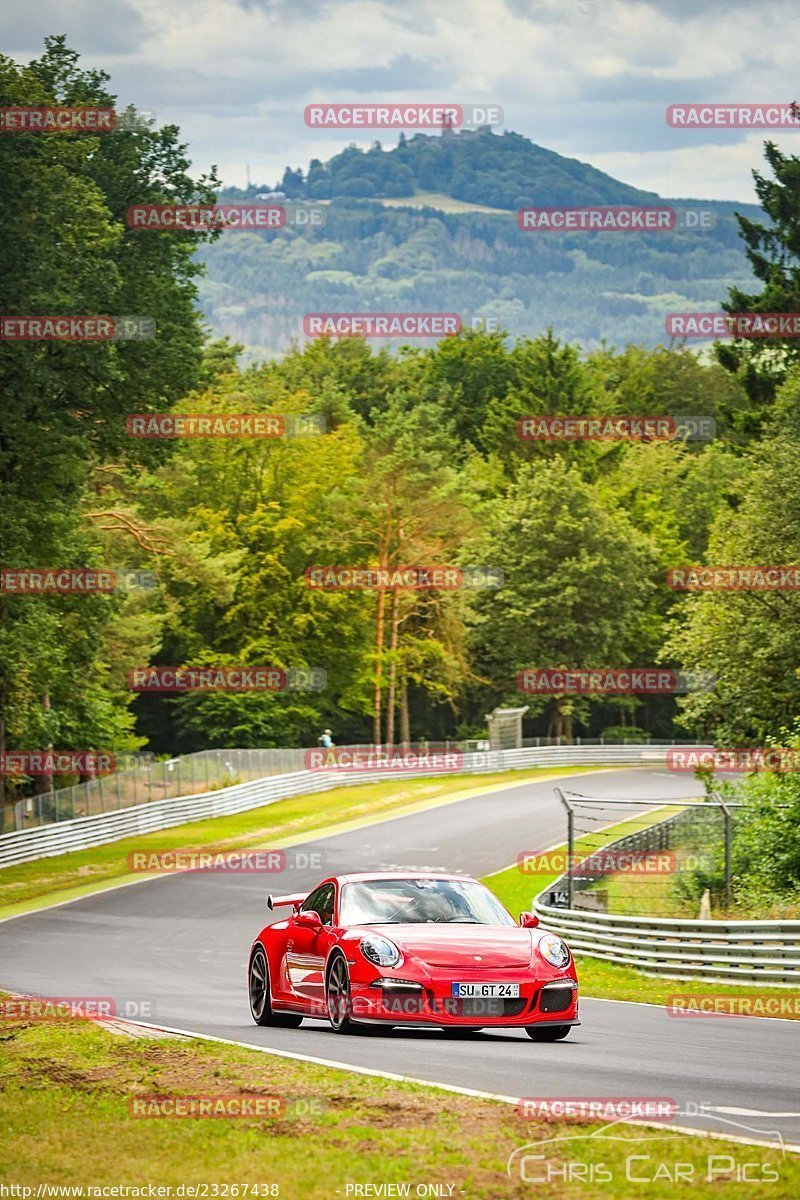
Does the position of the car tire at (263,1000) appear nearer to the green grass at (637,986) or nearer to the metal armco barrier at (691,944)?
the green grass at (637,986)

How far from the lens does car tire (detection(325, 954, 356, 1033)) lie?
12953mm

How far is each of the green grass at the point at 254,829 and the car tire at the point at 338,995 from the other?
22.6 meters

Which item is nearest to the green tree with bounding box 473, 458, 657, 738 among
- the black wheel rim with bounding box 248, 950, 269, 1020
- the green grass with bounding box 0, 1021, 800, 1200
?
the black wheel rim with bounding box 248, 950, 269, 1020

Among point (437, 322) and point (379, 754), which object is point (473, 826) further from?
point (437, 322)

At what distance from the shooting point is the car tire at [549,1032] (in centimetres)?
1302

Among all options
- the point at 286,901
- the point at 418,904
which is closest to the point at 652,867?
the point at 286,901

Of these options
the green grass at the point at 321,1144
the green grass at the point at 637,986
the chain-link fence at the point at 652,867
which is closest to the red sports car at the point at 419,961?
the green grass at the point at 321,1144

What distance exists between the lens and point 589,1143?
786 centimetres

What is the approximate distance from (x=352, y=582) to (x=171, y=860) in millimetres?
38585

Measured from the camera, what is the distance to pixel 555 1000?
12711 mm

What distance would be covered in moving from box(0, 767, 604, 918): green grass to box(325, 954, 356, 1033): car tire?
22.6m

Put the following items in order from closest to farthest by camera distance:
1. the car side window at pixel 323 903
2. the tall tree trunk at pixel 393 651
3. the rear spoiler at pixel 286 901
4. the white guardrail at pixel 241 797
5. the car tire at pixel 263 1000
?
the car side window at pixel 323 903 → the car tire at pixel 263 1000 → the rear spoiler at pixel 286 901 → the white guardrail at pixel 241 797 → the tall tree trunk at pixel 393 651

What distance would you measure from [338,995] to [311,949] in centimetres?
56

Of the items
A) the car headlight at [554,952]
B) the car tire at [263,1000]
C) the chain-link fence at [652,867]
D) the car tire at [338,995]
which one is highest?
the car headlight at [554,952]
